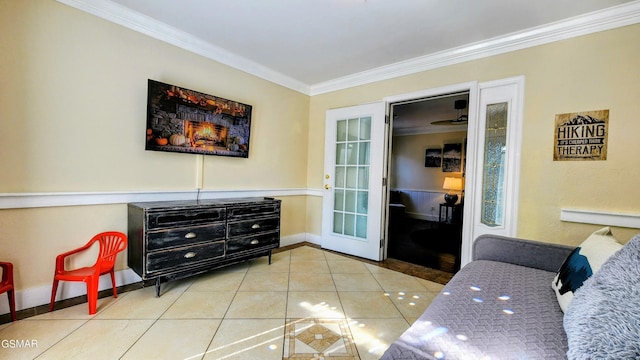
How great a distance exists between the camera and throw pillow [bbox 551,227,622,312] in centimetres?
116

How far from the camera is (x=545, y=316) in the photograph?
3.68 feet

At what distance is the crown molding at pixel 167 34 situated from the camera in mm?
2225

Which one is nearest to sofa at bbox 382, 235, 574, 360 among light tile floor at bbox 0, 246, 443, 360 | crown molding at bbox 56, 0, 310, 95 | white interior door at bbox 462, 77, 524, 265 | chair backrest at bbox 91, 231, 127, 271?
light tile floor at bbox 0, 246, 443, 360

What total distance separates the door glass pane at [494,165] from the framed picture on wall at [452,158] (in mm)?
4102

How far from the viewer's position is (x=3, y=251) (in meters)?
1.93

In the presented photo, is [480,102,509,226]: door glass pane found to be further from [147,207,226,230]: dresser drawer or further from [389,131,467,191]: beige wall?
[389,131,467,191]: beige wall

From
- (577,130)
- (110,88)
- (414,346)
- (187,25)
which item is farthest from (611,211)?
(110,88)

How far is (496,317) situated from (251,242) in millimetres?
2366

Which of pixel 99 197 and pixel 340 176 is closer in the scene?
pixel 99 197

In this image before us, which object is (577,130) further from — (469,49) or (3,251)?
(3,251)

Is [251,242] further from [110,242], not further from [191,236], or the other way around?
[110,242]

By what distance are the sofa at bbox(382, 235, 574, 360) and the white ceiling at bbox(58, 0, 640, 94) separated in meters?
1.93

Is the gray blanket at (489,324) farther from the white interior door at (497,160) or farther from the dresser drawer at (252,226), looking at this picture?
the dresser drawer at (252,226)

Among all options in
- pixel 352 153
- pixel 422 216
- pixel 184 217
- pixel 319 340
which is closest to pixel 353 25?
pixel 352 153
